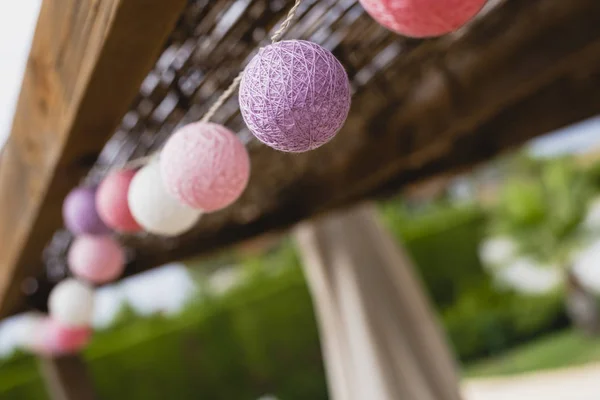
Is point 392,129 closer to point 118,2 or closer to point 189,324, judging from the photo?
point 118,2

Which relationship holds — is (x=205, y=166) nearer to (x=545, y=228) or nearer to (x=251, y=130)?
(x=251, y=130)

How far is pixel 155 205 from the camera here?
91 cm

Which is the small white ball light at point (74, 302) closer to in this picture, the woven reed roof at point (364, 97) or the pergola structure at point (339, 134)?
the pergola structure at point (339, 134)

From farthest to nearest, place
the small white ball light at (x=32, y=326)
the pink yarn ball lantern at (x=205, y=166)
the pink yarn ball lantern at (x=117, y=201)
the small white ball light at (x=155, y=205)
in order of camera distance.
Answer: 1. the small white ball light at (x=32, y=326)
2. the pink yarn ball lantern at (x=117, y=201)
3. the small white ball light at (x=155, y=205)
4. the pink yarn ball lantern at (x=205, y=166)

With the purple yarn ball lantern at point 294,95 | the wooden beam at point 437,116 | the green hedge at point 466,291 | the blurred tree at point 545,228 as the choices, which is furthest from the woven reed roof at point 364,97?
the blurred tree at point 545,228

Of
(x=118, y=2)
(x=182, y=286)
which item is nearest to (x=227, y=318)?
(x=182, y=286)

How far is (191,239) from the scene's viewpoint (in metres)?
2.31

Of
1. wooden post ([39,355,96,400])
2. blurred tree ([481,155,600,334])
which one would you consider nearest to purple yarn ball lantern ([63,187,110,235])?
wooden post ([39,355,96,400])

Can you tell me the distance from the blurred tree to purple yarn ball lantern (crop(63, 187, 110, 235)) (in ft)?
17.5

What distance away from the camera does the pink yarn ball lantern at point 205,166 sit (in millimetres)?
766

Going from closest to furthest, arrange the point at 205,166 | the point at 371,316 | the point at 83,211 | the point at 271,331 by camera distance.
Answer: the point at 205,166 → the point at 83,211 → the point at 371,316 → the point at 271,331

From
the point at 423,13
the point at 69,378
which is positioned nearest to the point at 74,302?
the point at 69,378

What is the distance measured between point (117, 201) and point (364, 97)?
2.56ft

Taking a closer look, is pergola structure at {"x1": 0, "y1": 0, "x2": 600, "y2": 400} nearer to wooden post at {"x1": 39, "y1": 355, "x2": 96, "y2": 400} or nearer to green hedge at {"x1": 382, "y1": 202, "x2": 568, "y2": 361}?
wooden post at {"x1": 39, "y1": 355, "x2": 96, "y2": 400}
